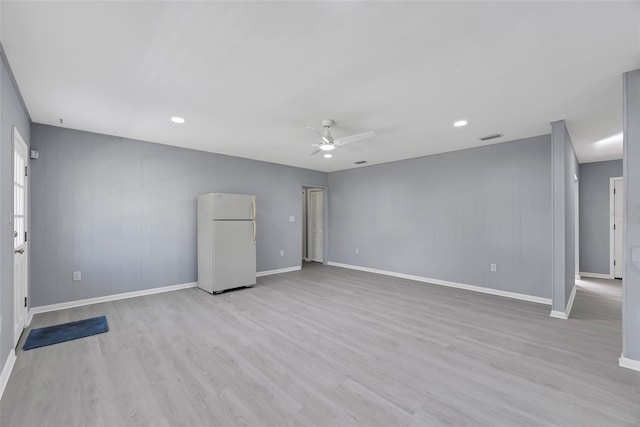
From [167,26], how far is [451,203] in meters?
4.97

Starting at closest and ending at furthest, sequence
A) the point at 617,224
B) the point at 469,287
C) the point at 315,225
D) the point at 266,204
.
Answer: the point at 469,287
the point at 617,224
the point at 266,204
the point at 315,225

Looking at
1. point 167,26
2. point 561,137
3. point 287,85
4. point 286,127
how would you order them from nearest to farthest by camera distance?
point 167,26
point 287,85
point 561,137
point 286,127

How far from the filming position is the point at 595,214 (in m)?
6.13

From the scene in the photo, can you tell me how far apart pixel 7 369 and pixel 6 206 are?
1.30 meters

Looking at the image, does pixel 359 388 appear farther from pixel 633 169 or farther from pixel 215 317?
pixel 633 169

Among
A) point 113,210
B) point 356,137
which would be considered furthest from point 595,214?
point 113,210

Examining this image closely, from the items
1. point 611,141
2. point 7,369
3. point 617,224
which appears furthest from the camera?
point 617,224

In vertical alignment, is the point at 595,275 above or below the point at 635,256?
below

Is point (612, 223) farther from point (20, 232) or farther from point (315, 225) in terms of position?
point (20, 232)

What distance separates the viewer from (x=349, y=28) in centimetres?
186

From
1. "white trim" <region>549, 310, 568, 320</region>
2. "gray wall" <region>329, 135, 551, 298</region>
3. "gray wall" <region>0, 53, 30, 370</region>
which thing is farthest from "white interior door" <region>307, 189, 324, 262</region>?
"gray wall" <region>0, 53, 30, 370</region>

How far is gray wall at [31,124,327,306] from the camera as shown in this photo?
3.81m

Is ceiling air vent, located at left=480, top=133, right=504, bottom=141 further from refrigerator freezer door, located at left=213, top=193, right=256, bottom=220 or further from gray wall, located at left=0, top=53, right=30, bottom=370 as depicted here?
gray wall, located at left=0, top=53, right=30, bottom=370

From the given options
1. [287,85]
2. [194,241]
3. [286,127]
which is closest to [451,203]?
[286,127]
